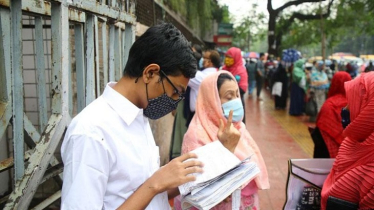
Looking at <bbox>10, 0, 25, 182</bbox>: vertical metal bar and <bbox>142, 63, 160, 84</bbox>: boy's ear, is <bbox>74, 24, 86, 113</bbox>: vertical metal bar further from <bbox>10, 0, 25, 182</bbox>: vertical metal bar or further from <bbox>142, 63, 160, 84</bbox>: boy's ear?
<bbox>142, 63, 160, 84</bbox>: boy's ear

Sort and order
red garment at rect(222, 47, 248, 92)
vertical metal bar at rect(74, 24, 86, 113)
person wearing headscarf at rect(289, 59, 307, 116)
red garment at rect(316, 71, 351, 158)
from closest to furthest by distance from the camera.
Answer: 1. vertical metal bar at rect(74, 24, 86, 113)
2. red garment at rect(316, 71, 351, 158)
3. red garment at rect(222, 47, 248, 92)
4. person wearing headscarf at rect(289, 59, 307, 116)

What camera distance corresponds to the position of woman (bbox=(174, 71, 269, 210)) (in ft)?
7.44

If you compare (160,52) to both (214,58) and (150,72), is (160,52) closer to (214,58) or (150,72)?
(150,72)

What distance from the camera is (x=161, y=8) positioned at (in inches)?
213

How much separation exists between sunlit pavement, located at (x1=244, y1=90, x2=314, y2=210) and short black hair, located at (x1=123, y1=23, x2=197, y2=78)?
3049 mm

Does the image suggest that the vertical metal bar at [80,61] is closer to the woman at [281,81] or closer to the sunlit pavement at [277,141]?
the sunlit pavement at [277,141]

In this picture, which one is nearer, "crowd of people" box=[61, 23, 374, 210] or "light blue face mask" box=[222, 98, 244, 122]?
"crowd of people" box=[61, 23, 374, 210]

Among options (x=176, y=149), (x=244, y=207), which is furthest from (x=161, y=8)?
(x=244, y=207)

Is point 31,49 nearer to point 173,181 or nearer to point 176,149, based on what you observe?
point 176,149

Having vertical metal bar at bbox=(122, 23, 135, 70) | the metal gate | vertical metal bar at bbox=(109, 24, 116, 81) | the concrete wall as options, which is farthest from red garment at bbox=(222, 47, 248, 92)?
the metal gate

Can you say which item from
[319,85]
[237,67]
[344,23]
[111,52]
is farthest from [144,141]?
[344,23]

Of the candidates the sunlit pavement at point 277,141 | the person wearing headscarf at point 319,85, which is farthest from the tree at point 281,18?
the person wearing headscarf at point 319,85

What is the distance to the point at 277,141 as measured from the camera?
6.82 m

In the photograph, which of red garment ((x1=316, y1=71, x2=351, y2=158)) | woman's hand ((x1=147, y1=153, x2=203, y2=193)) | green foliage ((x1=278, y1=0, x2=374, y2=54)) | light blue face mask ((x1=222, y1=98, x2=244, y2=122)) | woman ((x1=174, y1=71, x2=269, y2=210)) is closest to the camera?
woman's hand ((x1=147, y1=153, x2=203, y2=193))
